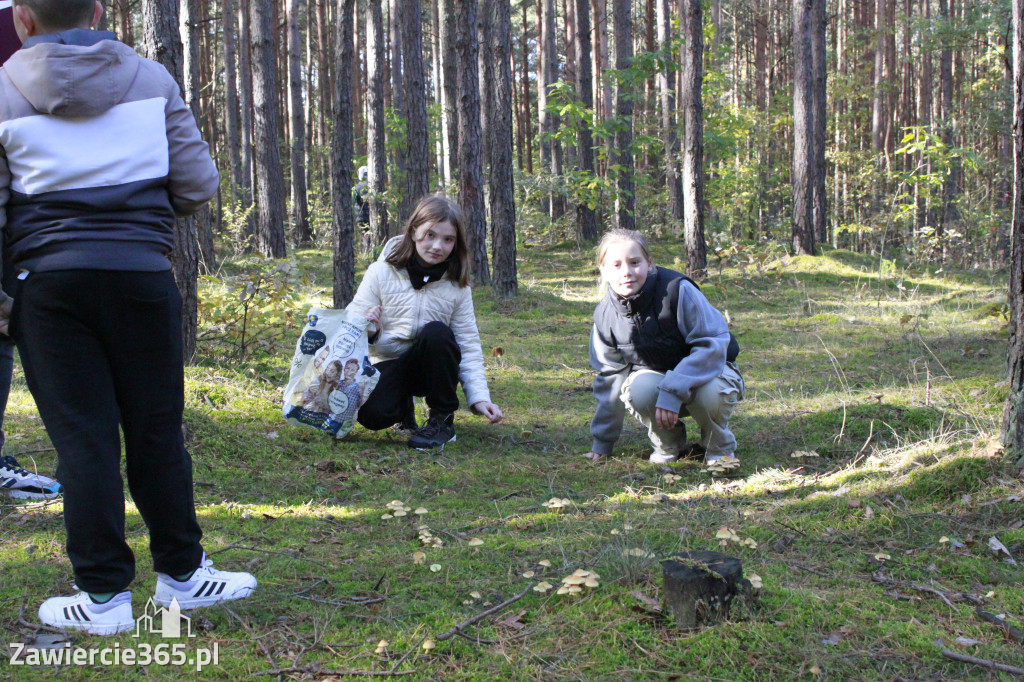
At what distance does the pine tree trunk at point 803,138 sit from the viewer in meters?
13.5

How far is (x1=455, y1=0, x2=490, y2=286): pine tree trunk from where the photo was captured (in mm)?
9609

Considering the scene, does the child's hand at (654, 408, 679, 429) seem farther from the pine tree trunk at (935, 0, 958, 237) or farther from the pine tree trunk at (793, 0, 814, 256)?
the pine tree trunk at (935, 0, 958, 237)

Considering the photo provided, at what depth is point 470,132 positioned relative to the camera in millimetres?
9945

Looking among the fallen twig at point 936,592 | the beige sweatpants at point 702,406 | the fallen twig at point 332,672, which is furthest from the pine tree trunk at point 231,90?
the fallen twig at point 936,592

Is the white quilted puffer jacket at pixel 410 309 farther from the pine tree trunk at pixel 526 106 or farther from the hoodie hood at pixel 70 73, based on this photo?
the pine tree trunk at pixel 526 106

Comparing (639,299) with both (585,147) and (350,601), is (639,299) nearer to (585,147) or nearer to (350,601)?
(350,601)

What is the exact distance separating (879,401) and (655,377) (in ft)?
5.04

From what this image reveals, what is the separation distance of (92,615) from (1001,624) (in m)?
2.60

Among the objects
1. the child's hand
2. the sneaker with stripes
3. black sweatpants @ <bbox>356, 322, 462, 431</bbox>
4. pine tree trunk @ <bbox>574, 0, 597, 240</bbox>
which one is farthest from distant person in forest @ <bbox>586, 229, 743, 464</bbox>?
pine tree trunk @ <bbox>574, 0, 597, 240</bbox>

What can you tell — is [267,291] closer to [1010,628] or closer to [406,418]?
[406,418]

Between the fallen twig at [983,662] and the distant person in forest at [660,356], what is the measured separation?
73.2 inches

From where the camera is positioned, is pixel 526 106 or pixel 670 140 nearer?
pixel 670 140

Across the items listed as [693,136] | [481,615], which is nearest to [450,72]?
[693,136]

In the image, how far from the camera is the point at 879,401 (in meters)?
4.62
